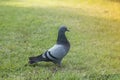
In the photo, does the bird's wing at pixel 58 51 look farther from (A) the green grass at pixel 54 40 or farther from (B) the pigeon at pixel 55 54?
(A) the green grass at pixel 54 40

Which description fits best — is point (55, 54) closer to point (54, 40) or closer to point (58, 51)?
point (58, 51)

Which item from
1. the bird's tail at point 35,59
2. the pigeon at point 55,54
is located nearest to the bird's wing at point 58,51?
the pigeon at point 55,54

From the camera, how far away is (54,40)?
957 cm

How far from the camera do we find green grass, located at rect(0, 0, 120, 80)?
21.0ft

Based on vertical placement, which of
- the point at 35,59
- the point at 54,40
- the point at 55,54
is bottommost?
the point at 54,40

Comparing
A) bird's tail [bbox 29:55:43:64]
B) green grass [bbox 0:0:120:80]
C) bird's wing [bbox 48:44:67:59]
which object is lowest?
green grass [bbox 0:0:120:80]

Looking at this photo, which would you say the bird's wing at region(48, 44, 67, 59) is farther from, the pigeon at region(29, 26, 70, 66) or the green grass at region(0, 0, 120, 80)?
the green grass at region(0, 0, 120, 80)

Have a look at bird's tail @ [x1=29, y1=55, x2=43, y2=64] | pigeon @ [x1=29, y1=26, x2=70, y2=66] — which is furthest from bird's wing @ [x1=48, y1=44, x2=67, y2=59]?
bird's tail @ [x1=29, y1=55, x2=43, y2=64]

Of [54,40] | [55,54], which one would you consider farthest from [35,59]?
[54,40]

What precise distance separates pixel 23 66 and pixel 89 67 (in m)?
1.21

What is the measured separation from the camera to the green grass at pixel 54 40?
6.41m

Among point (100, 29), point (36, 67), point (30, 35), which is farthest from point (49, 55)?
point (100, 29)

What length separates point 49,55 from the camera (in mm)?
6391

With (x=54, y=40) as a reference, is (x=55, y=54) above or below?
above
